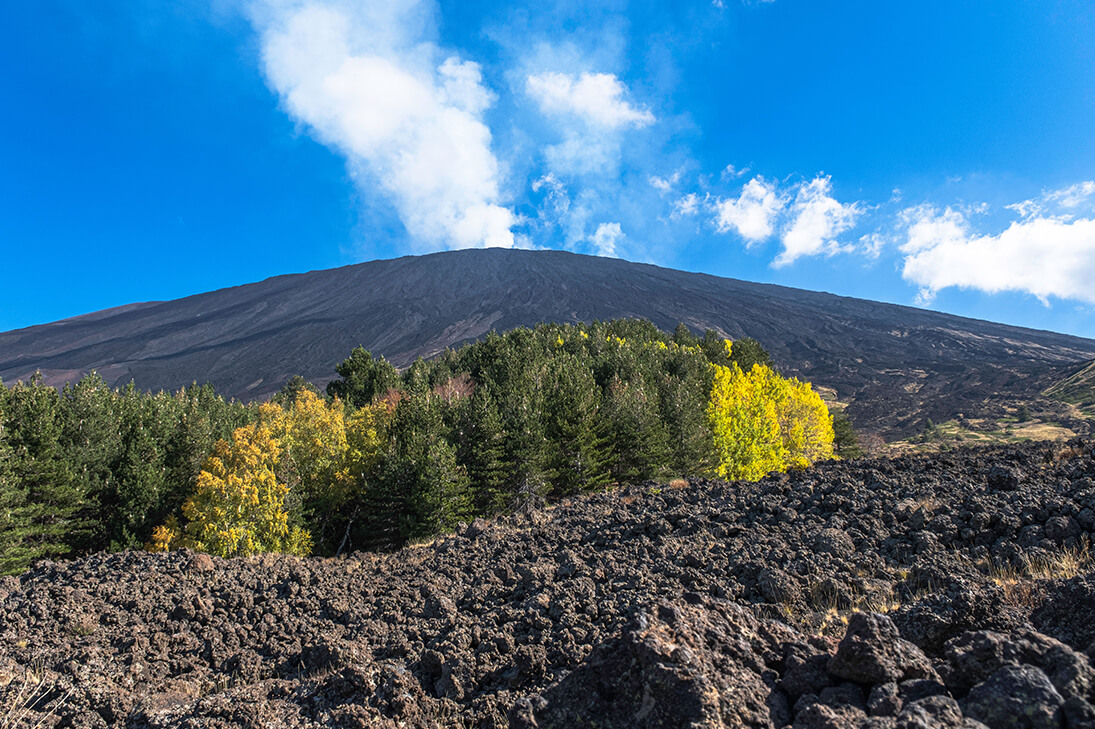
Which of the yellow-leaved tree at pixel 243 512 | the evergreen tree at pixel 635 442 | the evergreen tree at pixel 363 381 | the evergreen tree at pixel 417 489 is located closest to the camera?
the yellow-leaved tree at pixel 243 512

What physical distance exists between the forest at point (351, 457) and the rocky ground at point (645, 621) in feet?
31.5

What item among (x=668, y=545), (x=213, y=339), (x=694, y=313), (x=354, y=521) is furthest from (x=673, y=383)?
(x=213, y=339)

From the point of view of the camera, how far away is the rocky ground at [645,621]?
3576 millimetres

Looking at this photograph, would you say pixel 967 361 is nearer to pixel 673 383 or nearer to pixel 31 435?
pixel 673 383

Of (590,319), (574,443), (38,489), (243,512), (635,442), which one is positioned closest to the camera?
(38,489)

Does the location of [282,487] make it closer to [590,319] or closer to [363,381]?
[363,381]

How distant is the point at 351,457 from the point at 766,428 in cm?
2548

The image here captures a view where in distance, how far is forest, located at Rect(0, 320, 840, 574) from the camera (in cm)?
2305

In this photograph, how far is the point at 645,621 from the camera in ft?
14.0

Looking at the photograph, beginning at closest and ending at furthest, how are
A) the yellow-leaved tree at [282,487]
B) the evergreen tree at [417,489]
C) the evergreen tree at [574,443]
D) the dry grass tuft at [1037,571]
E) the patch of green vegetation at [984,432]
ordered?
1. the dry grass tuft at [1037,571]
2. the yellow-leaved tree at [282,487]
3. the evergreen tree at [417,489]
4. the evergreen tree at [574,443]
5. the patch of green vegetation at [984,432]

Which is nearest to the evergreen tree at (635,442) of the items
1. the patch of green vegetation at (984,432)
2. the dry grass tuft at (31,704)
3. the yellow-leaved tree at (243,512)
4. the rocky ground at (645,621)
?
the rocky ground at (645,621)

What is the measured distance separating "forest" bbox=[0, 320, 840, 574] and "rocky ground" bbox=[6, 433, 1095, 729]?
378 inches

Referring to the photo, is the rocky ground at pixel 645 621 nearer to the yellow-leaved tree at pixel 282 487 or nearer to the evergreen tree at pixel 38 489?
the yellow-leaved tree at pixel 282 487

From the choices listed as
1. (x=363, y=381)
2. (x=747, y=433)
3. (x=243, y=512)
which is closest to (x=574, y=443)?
(x=747, y=433)
